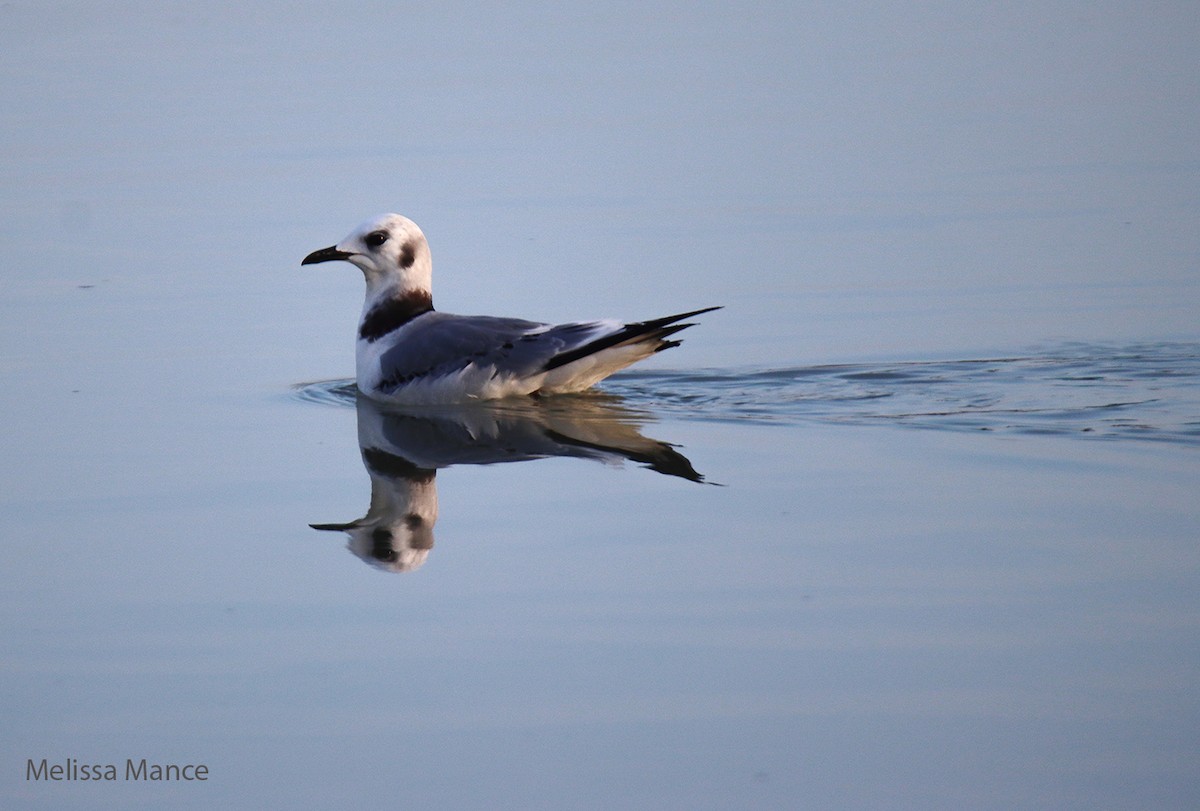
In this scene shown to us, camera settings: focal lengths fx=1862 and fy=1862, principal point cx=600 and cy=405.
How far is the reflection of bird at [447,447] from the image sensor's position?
23.8ft

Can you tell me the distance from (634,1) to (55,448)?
1707 cm

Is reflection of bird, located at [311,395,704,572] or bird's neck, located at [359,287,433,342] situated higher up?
bird's neck, located at [359,287,433,342]

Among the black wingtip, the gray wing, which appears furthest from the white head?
the black wingtip

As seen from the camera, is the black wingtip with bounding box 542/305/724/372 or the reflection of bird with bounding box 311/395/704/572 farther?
the black wingtip with bounding box 542/305/724/372

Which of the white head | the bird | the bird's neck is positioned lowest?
the bird

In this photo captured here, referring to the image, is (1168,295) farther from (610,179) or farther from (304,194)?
(304,194)

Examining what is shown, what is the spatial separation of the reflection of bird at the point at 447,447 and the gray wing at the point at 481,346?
0.71 ft

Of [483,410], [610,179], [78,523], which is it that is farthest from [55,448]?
[610,179]

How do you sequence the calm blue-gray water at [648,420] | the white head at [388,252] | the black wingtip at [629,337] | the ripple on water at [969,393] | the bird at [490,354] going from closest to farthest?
1. the calm blue-gray water at [648,420]
2. the ripple on water at [969,393]
3. the black wingtip at [629,337]
4. the bird at [490,354]
5. the white head at [388,252]

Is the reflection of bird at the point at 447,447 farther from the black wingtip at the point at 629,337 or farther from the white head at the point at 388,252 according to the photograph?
the white head at the point at 388,252

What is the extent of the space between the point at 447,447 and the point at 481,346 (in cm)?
114

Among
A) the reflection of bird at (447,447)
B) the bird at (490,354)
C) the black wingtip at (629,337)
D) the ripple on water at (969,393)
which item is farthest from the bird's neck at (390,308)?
the black wingtip at (629,337)

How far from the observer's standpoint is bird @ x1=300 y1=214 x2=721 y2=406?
9695mm

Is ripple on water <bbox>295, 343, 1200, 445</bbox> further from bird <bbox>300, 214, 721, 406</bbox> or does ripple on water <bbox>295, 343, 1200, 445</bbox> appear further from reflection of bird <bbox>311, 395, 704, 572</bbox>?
reflection of bird <bbox>311, 395, 704, 572</bbox>
